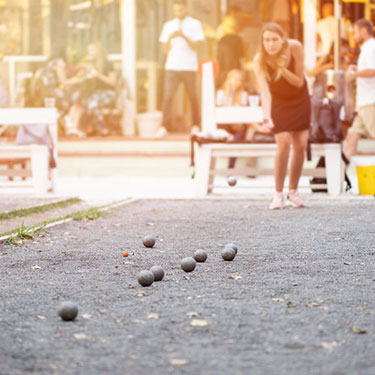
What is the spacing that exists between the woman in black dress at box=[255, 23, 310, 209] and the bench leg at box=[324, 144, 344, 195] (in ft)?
5.16

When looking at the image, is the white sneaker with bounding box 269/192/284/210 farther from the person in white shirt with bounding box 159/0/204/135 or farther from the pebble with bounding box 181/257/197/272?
the person in white shirt with bounding box 159/0/204/135

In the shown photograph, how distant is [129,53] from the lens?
52.5 ft

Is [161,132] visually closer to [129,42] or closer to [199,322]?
[129,42]

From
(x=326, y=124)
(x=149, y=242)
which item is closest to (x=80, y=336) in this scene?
(x=149, y=242)

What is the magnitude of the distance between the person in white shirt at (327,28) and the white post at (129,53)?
3.06 meters

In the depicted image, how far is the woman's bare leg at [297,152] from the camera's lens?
8.85 meters

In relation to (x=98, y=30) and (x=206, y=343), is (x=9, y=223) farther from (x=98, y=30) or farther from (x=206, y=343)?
(x=98, y=30)

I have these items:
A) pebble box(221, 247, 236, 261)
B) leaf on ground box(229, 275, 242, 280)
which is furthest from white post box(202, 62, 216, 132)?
leaf on ground box(229, 275, 242, 280)

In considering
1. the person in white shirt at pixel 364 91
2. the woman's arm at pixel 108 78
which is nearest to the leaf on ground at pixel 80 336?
the person in white shirt at pixel 364 91

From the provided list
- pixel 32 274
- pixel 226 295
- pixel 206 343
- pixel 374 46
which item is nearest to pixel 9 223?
pixel 32 274

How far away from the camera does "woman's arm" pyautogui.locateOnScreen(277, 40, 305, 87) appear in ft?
27.8

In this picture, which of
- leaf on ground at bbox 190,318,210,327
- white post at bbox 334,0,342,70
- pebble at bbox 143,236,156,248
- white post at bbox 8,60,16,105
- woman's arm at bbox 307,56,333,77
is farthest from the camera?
white post at bbox 8,60,16,105

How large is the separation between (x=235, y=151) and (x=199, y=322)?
23.2 feet

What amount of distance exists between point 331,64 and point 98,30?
3992 millimetres
